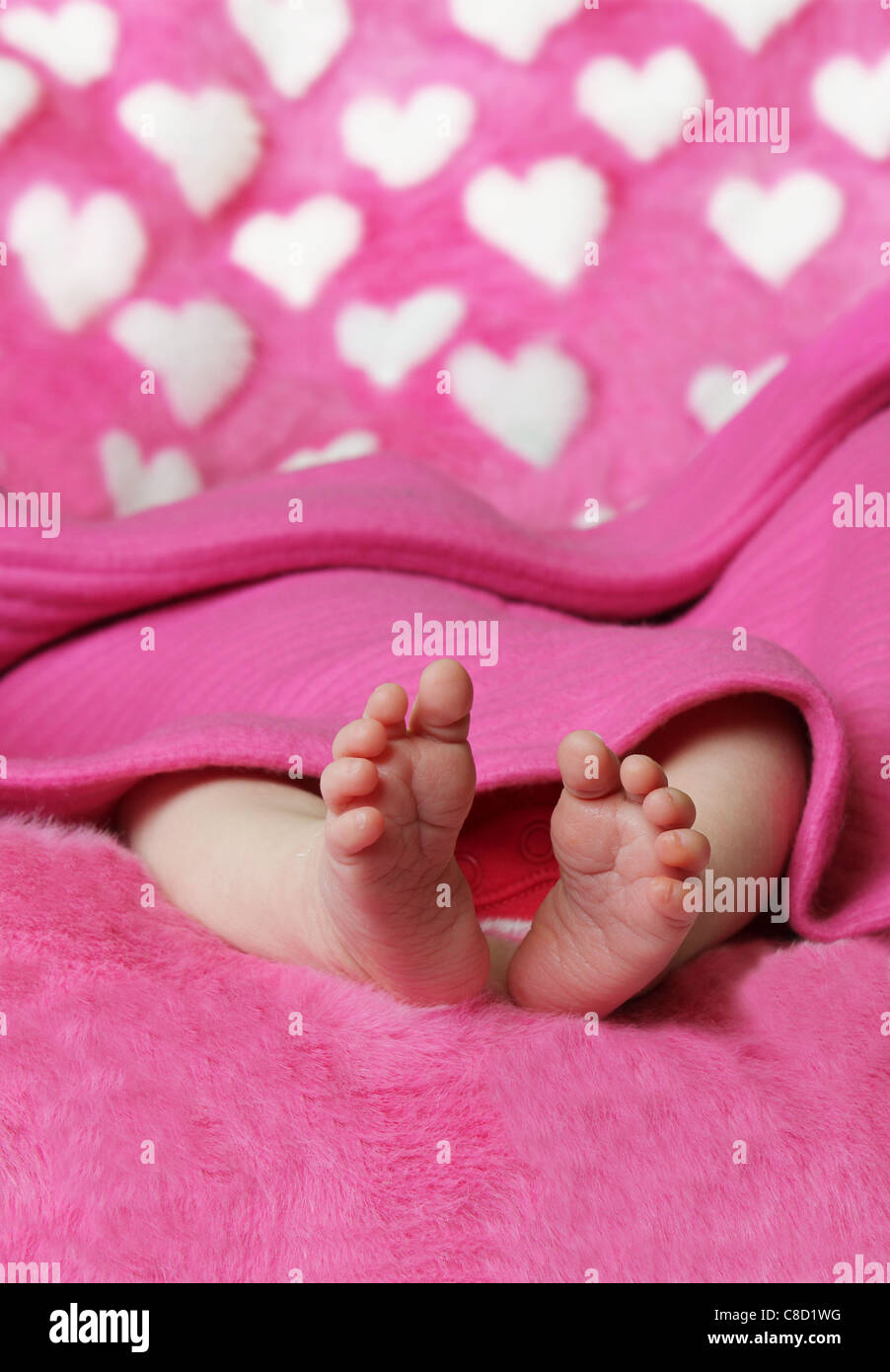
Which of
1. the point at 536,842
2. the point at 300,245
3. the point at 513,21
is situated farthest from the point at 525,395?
the point at 536,842

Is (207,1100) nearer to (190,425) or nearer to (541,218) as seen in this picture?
(190,425)

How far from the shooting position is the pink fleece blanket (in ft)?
2.02

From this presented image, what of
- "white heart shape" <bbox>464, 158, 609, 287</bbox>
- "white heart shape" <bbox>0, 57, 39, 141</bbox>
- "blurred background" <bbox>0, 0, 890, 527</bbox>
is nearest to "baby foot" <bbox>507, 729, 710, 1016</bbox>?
"blurred background" <bbox>0, 0, 890, 527</bbox>

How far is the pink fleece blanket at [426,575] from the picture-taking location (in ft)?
2.02

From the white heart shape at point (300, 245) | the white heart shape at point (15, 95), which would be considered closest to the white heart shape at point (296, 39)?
the white heart shape at point (300, 245)

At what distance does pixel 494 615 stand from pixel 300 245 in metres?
0.68

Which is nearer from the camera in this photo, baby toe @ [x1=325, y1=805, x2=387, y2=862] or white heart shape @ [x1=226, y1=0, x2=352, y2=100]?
baby toe @ [x1=325, y1=805, x2=387, y2=862]

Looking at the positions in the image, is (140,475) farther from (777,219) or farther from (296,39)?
(777,219)

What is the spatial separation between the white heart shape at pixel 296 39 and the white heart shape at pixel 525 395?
363 millimetres

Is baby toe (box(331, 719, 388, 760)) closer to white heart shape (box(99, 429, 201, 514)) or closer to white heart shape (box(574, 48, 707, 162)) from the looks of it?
white heart shape (box(99, 429, 201, 514))

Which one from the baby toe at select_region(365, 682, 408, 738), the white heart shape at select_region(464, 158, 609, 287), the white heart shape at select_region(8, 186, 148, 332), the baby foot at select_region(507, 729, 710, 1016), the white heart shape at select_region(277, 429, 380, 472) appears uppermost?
the white heart shape at select_region(464, 158, 609, 287)

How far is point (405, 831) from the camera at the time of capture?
2.10 ft

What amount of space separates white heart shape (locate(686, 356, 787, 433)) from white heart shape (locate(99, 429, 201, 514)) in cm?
56

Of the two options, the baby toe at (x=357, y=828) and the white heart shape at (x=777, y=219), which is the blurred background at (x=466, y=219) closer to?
the white heart shape at (x=777, y=219)
